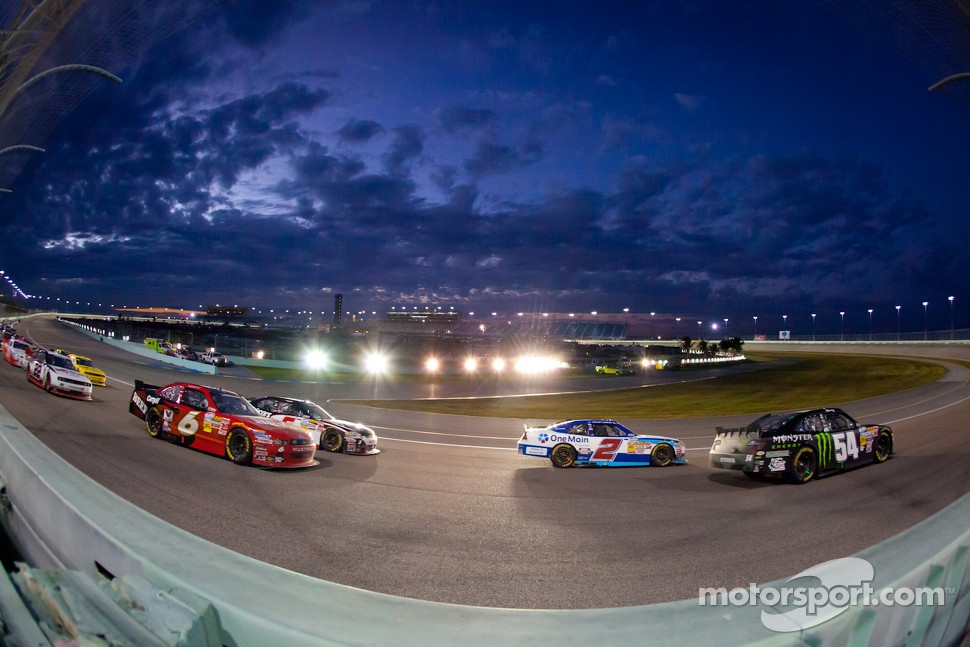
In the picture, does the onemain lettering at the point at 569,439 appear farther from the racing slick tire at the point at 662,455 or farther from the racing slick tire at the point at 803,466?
the racing slick tire at the point at 803,466

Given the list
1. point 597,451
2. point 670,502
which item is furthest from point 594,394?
point 670,502

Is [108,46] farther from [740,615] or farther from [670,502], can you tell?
[670,502]

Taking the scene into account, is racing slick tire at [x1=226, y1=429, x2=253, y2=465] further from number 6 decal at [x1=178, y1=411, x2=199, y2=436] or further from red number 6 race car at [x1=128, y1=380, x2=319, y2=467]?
number 6 decal at [x1=178, y1=411, x2=199, y2=436]

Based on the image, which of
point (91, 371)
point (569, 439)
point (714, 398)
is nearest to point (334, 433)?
point (569, 439)

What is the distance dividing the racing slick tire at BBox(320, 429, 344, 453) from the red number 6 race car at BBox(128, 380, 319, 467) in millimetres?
1616

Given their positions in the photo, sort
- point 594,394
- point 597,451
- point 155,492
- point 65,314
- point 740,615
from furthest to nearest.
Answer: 1. point 594,394
2. point 65,314
3. point 597,451
4. point 155,492
5. point 740,615

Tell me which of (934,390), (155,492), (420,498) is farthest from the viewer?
(934,390)

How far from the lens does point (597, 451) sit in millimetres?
11570

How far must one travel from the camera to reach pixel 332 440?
11.3m

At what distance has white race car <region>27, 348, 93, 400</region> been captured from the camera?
1343 cm

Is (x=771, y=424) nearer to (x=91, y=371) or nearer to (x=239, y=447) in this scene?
(x=239, y=447)

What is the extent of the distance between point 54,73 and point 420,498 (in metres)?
7.50

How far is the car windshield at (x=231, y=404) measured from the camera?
907 centimetres

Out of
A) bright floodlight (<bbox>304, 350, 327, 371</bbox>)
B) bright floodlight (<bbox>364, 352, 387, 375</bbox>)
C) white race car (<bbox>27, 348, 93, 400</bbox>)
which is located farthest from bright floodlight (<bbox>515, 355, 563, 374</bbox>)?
white race car (<bbox>27, 348, 93, 400</bbox>)
